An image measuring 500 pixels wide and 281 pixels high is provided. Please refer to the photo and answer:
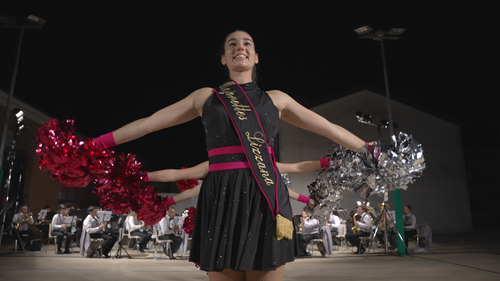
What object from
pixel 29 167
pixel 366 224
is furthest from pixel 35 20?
pixel 29 167

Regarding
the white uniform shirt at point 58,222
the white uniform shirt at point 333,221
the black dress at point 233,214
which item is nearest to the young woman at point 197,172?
the black dress at point 233,214

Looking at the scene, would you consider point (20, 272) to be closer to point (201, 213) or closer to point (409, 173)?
point (201, 213)

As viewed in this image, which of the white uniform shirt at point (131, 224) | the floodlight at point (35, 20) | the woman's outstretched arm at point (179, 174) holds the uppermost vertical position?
the floodlight at point (35, 20)

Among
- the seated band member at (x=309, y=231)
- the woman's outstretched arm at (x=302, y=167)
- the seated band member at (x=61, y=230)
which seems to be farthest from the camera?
the seated band member at (x=61, y=230)

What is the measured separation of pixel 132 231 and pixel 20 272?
16.8ft

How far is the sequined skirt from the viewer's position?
143 centimetres

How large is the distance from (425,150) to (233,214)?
1913cm

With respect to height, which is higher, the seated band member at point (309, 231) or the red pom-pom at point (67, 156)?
the red pom-pom at point (67, 156)

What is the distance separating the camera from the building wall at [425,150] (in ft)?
58.4

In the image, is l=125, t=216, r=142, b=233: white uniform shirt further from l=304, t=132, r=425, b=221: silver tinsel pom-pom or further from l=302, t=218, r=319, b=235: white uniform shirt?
l=304, t=132, r=425, b=221: silver tinsel pom-pom

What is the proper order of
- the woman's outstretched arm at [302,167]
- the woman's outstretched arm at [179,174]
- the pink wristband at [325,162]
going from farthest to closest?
1. the woman's outstretched arm at [179,174]
2. the woman's outstretched arm at [302,167]
3. the pink wristband at [325,162]

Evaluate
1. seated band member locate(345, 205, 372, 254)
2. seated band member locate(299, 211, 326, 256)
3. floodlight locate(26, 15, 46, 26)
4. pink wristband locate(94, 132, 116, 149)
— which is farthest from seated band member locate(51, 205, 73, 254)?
pink wristband locate(94, 132, 116, 149)

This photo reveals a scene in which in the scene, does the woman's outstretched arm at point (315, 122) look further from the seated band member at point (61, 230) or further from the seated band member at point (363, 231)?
the seated band member at point (61, 230)

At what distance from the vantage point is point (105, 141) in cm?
164
